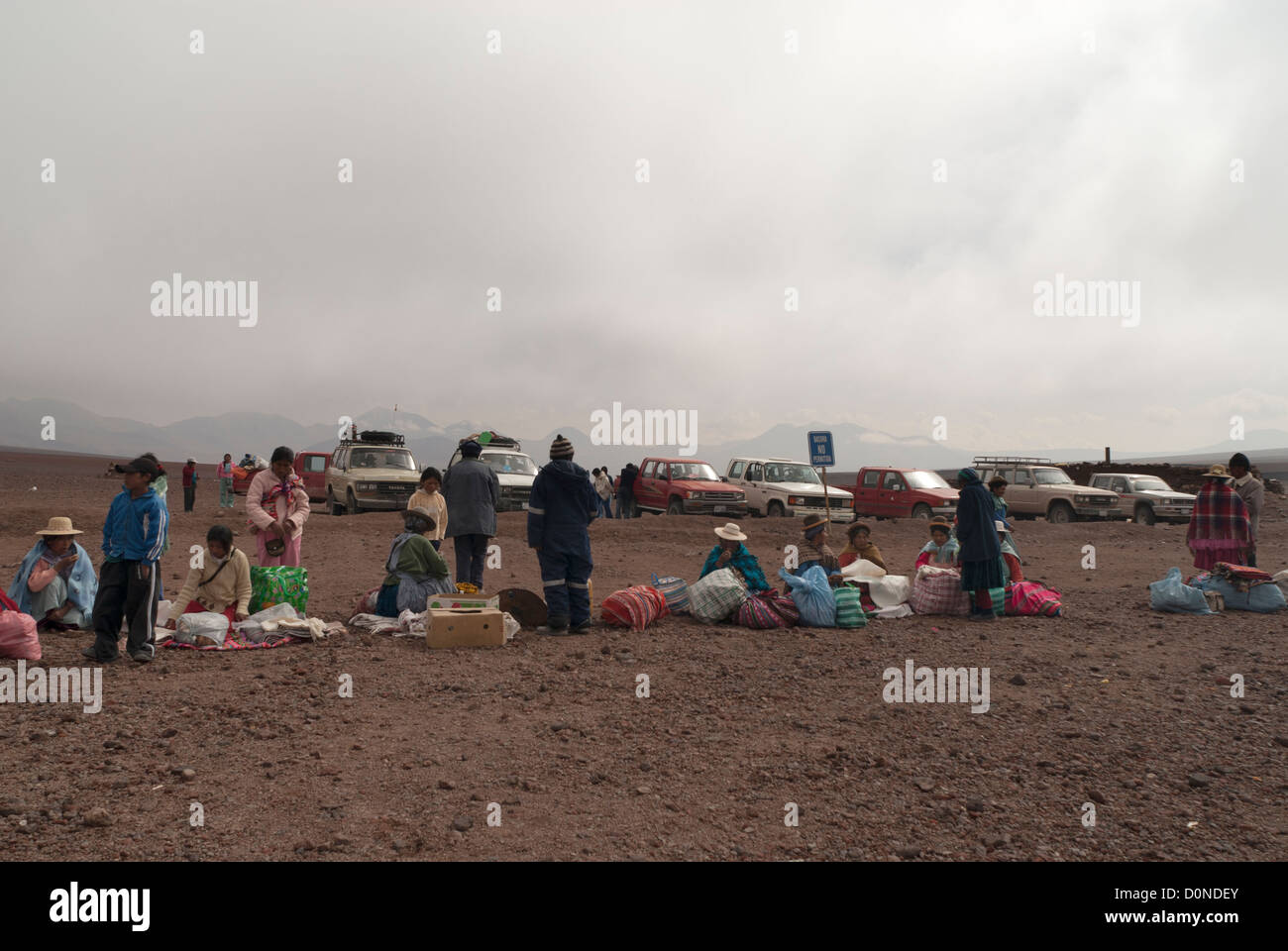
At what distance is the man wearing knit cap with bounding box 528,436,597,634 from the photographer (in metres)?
8.45

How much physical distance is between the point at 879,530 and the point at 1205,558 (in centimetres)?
1104

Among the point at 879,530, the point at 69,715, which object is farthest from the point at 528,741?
the point at 879,530

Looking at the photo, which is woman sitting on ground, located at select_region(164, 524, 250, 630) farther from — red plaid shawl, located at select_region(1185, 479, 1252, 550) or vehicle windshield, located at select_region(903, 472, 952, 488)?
vehicle windshield, located at select_region(903, 472, 952, 488)

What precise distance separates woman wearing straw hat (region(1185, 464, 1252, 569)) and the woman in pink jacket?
1014 centimetres

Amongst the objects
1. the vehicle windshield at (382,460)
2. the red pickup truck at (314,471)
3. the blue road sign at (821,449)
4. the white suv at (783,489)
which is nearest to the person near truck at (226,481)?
the red pickup truck at (314,471)

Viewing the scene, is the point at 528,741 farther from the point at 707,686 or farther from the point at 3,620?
the point at 3,620

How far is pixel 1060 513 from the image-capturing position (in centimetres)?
2436

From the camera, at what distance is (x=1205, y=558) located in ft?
35.1

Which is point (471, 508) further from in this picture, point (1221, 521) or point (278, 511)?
point (1221, 521)

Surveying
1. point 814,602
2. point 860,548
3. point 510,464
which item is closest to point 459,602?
point 814,602

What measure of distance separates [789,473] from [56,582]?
19.6 m

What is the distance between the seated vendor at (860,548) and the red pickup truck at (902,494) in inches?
531

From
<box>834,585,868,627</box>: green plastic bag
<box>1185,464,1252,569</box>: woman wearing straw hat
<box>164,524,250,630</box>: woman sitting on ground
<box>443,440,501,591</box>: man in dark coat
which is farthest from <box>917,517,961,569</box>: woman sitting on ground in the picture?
<box>164,524,250,630</box>: woman sitting on ground
